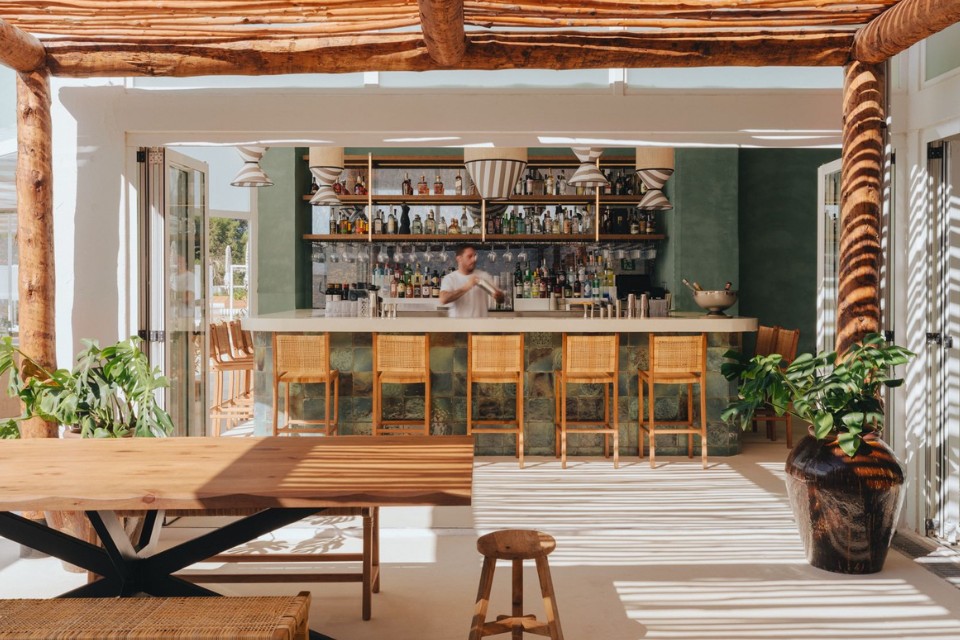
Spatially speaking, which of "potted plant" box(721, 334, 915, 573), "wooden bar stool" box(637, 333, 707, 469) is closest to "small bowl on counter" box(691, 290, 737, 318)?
"wooden bar stool" box(637, 333, 707, 469)

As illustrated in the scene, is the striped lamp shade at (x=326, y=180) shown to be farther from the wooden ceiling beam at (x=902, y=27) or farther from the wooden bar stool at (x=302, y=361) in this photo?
the wooden ceiling beam at (x=902, y=27)

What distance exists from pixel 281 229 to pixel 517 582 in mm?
7454

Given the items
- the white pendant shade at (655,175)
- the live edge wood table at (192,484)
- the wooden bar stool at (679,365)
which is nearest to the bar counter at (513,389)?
the wooden bar stool at (679,365)

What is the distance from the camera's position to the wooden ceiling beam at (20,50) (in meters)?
3.92

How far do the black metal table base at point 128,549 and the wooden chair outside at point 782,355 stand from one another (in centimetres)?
505

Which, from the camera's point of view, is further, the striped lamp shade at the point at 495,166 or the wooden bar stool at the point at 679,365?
the wooden bar stool at the point at 679,365

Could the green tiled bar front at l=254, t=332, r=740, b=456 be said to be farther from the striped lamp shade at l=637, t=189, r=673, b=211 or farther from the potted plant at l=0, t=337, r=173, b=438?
the potted plant at l=0, t=337, r=173, b=438

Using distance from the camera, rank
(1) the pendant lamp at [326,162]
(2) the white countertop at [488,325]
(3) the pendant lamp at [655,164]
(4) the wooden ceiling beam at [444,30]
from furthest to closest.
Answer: (1) the pendant lamp at [326,162] < (3) the pendant lamp at [655,164] < (2) the white countertop at [488,325] < (4) the wooden ceiling beam at [444,30]

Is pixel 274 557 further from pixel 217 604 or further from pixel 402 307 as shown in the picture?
pixel 402 307

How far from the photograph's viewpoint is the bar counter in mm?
6754

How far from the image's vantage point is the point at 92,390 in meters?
4.02

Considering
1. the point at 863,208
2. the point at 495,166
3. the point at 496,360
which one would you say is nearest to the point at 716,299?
the point at 496,360

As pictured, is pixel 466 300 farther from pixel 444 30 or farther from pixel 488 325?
pixel 444 30

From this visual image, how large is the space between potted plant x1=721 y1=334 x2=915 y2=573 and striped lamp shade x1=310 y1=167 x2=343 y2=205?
4.53 metres
